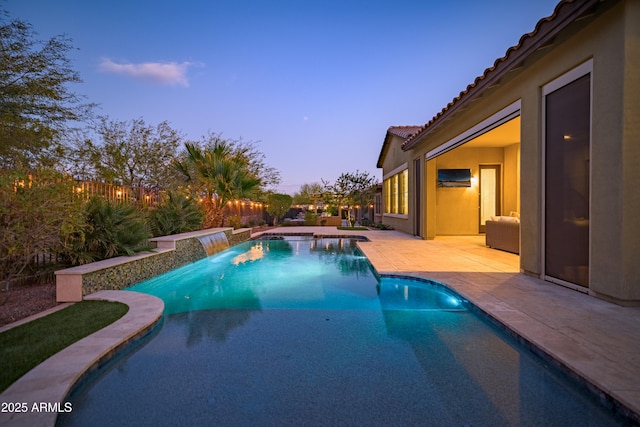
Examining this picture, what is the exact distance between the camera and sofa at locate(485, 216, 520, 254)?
330 inches

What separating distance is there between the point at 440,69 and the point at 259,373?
1870 cm

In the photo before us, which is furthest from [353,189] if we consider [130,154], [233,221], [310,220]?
[130,154]

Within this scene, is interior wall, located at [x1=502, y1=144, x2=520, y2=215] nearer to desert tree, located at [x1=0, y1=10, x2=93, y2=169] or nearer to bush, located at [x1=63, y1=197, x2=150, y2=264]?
bush, located at [x1=63, y1=197, x2=150, y2=264]

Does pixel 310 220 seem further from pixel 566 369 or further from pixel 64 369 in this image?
pixel 566 369

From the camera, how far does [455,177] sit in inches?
511

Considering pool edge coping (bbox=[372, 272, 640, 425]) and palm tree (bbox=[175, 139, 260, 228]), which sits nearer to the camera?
pool edge coping (bbox=[372, 272, 640, 425])

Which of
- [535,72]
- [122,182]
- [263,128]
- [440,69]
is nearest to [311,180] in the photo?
A: [263,128]

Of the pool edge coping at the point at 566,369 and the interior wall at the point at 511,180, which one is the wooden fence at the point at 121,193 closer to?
the pool edge coping at the point at 566,369

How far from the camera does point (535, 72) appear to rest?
550 centimetres

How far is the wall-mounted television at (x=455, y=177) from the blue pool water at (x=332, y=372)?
8.76 m

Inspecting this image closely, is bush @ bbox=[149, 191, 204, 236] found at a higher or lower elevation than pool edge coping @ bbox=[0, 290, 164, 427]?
higher

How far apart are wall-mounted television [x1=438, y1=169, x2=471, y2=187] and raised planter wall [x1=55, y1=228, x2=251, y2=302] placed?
31.3 ft

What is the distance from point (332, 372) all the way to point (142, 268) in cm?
514

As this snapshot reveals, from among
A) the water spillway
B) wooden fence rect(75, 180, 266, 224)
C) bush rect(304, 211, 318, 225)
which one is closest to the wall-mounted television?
the water spillway
